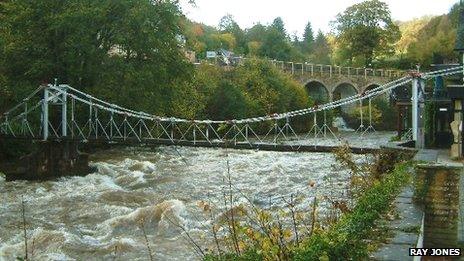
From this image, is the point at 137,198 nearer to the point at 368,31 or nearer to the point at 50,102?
the point at 50,102

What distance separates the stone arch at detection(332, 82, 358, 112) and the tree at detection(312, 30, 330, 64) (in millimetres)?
11810

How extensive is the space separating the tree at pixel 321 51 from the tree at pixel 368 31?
10.9m

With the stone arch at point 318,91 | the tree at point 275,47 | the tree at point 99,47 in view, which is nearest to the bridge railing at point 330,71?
the stone arch at point 318,91

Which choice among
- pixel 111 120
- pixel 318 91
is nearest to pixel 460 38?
pixel 111 120

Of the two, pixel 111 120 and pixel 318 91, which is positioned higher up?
pixel 318 91

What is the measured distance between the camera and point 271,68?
42594mm

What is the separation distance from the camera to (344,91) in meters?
57.3

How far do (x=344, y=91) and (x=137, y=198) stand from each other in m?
45.7

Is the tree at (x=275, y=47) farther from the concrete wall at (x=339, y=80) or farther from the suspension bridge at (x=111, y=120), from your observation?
the suspension bridge at (x=111, y=120)

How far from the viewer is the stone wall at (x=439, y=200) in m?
6.76

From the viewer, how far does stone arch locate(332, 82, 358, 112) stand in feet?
174

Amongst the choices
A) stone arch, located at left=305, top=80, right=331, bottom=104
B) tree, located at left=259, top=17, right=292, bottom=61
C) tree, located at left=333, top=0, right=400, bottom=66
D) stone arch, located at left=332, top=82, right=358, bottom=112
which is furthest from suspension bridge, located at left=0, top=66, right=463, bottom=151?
tree, located at left=259, top=17, right=292, bottom=61

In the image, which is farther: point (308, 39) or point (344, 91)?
point (308, 39)

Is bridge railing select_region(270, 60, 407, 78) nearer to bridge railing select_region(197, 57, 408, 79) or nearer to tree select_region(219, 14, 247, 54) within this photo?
bridge railing select_region(197, 57, 408, 79)
